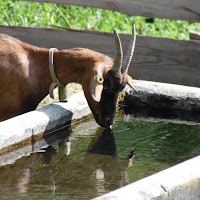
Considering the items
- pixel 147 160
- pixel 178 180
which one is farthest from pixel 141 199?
pixel 147 160

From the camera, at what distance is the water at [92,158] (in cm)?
399

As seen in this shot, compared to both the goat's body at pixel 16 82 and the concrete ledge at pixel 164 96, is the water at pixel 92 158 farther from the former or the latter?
the goat's body at pixel 16 82

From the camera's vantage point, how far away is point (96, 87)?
16.5ft

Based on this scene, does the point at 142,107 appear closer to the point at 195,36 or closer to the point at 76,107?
the point at 76,107

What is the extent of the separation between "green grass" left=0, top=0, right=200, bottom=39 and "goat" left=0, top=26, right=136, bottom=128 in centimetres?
325

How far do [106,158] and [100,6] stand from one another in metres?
3.33

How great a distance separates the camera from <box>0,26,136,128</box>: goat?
17.4ft

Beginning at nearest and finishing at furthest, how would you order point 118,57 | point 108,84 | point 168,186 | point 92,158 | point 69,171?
point 168,186, point 69,171, point 92,158, point 118,57, point 108,84

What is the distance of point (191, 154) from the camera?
16.0 ft

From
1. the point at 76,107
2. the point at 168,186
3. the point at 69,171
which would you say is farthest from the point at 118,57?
the point at 168,186

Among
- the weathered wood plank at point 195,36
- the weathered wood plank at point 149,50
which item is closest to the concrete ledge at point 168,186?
the weathered wood plank at point 149,50

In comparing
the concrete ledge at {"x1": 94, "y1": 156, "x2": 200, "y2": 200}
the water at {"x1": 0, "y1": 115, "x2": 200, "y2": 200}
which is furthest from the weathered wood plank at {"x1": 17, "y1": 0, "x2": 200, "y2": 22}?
the concrete ledge at {"x1": 94, "y1": 156, "x2": 200, "y2": 200}

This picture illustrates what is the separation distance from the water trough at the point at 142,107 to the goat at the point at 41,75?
0.94 ft

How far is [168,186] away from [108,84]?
72.5 inches
